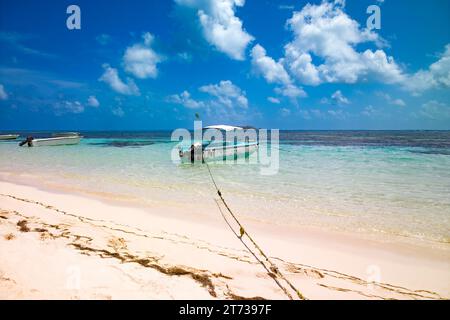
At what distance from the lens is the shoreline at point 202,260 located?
3.47 metres

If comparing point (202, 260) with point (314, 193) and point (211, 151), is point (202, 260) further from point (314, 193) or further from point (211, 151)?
point (211, 151)

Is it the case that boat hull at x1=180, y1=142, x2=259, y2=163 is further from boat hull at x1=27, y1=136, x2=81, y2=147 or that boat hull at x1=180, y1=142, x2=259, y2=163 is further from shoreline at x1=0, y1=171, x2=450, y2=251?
boat hull at x1=27, y1=136, x2=81, y2=147

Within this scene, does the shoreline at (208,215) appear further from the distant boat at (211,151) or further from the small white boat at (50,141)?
the small white boat at (50,141)

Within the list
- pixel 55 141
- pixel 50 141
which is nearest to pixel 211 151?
pixel 50 141

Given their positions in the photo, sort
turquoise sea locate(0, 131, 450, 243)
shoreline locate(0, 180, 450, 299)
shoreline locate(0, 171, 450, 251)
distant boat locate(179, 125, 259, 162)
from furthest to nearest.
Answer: distant boat locate(179, 125, 259, 162)
turquoise sea locate(0, 131, 450, 243)
shoreline locate(0, 171, 450, 251)
shoreline locate(0, 180, 450, 299)

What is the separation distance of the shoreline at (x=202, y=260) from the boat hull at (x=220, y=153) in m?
11.0

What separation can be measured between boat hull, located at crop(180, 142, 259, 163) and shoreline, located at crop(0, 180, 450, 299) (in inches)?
434

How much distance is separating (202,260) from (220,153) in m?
15.2

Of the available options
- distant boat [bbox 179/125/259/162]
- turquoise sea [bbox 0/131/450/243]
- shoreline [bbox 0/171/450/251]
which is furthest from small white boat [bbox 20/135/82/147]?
shoreline [bbox 0/171/450/251]

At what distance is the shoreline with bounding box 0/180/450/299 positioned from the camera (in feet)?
11.4

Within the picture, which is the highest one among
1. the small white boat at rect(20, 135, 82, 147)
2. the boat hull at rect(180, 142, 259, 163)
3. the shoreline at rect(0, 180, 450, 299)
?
the small white boat at rect(20, 135, 82, 147)

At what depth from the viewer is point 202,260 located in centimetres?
437

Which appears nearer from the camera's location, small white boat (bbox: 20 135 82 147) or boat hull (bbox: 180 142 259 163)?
boat hull (bbox: 180 142 259 163)

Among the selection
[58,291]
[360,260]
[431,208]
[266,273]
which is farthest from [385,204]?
[58,291]
